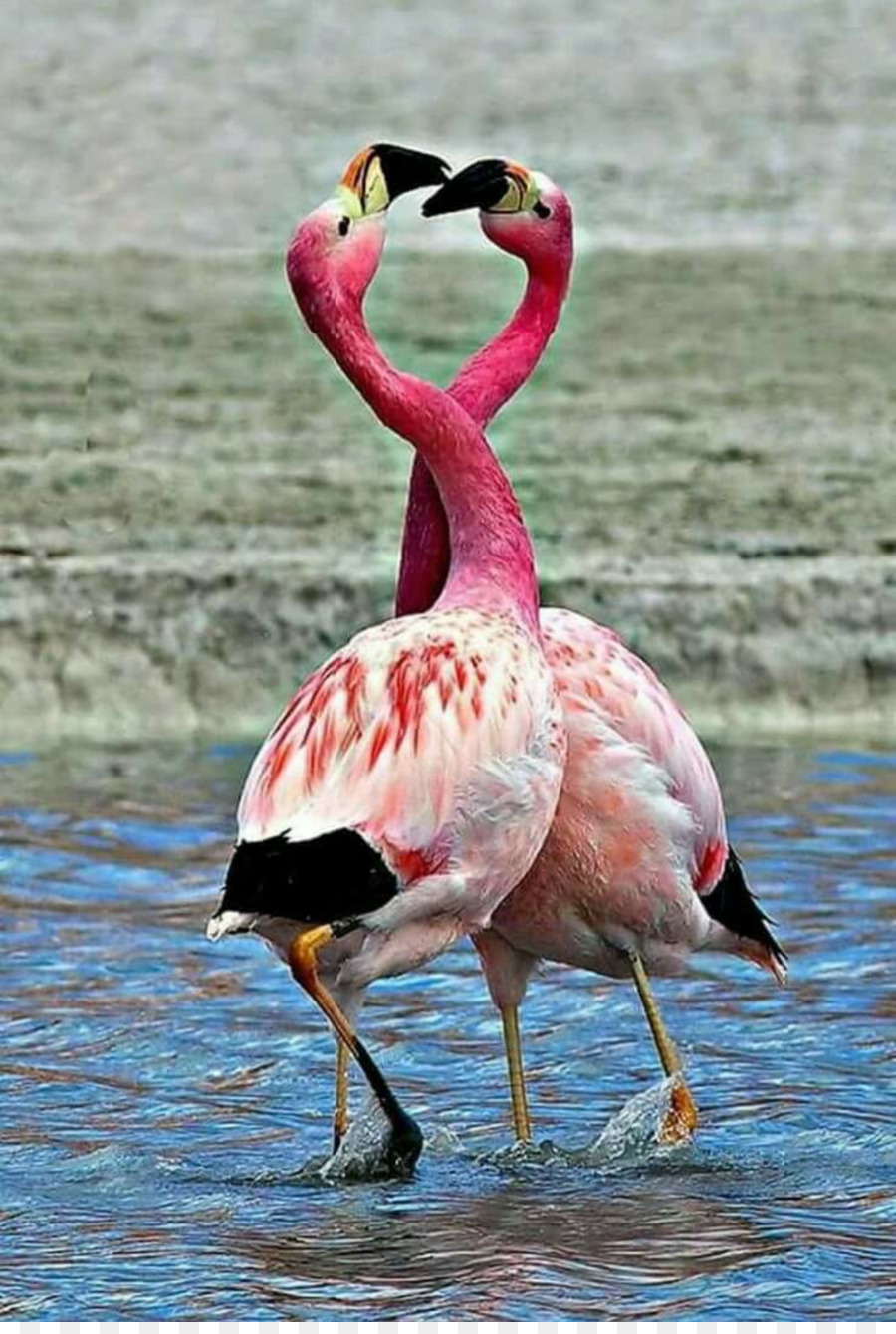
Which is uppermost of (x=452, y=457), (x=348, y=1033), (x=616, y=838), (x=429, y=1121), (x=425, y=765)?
(x=452, y=457)

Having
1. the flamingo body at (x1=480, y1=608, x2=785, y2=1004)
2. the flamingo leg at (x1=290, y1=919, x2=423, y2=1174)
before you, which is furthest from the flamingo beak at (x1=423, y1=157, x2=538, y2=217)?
the flamingo leg at (x1=290, y1=919, x2=423, y2=1174)

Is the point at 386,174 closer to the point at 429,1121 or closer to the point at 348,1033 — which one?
the point at 348,1033

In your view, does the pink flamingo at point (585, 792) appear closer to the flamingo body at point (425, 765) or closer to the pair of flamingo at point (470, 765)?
the pair of flamingo at point (470, 765)

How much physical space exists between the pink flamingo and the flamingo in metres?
0.16

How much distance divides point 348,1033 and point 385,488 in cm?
606

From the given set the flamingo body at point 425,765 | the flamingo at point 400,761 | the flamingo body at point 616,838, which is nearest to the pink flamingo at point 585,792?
the flamingo body at point 616,838

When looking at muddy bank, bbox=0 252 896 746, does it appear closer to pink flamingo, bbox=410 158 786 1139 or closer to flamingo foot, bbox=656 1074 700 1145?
pink flamingo, bbox=410 158 786 1139

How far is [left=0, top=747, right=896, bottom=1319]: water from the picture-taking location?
455cm

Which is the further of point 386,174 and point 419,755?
point 386,174

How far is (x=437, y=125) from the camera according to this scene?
Answer: 1616 centimetres

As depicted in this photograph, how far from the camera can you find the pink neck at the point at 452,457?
17.3ft

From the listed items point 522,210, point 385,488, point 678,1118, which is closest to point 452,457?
point 522,210

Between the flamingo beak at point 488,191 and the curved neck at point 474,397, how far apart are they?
14 cm

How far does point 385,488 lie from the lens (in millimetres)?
10898
